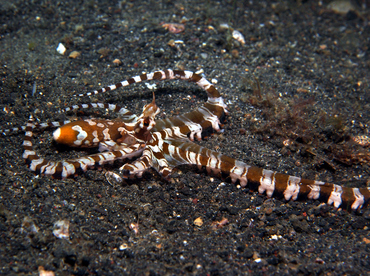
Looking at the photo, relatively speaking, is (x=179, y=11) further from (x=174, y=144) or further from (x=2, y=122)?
(x=2, y=122)

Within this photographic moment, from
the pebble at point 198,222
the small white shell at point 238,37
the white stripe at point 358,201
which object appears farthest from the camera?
the small white shell at point 238,37

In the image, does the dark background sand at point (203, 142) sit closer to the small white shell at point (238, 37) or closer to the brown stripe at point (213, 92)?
the small white shell at point (238, 37)

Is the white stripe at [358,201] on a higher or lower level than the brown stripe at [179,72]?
lower

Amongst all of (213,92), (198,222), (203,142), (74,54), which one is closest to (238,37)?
(213,92)

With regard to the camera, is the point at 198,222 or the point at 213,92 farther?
the point at 213,92

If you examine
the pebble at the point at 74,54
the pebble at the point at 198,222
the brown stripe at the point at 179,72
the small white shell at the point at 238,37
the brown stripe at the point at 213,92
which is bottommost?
the pebble at the point at 198,222

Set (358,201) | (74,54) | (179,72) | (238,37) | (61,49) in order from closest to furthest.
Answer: (358,201), (179,72), (74,54), (61,49), (238,37)

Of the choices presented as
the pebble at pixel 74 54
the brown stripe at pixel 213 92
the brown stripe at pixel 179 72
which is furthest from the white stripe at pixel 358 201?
the pebble at pixel 74 54

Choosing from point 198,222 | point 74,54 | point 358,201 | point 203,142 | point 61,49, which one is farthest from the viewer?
point 61,49

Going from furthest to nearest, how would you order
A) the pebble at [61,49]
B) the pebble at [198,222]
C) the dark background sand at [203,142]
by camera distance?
the pebble at [61,49] < the pebble at [198,222] < the dark background sand at [203,142]

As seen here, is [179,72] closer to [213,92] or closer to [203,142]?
[213,92]

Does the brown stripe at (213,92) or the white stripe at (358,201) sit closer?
the white stripe at (358,201)

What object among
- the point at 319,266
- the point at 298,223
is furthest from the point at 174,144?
the point at 319,266
